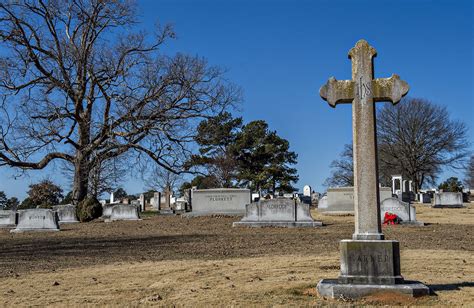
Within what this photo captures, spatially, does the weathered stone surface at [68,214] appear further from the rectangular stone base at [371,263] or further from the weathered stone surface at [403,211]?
the rectangular stone base at [371,263]

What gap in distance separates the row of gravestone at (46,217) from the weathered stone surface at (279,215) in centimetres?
711

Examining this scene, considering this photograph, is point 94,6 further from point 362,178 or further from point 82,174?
point 362,178

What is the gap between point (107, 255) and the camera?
10594 mm

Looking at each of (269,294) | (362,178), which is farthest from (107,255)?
(362,178)

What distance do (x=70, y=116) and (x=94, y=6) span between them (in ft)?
18.2

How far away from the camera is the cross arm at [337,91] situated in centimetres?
648

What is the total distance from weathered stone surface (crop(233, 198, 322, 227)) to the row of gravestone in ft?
23.3

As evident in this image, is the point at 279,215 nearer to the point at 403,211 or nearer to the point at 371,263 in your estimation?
the point at 403,211

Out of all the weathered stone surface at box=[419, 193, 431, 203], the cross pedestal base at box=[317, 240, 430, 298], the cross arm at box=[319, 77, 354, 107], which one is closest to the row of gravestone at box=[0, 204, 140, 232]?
the cross arm at box=[319, 77, 354, 107]


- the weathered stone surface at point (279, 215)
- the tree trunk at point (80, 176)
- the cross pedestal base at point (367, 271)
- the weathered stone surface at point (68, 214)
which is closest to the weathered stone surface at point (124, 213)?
the weathered stone surface at point (68, 214)

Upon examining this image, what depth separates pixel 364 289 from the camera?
5785 millimetres

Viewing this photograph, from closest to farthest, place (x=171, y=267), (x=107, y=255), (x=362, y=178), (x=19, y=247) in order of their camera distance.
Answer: (x=362, y=178) < (x=171, y=267) < (x=107, y=255) < (x=19, y=247)

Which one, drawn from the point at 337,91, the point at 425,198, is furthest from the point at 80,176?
the point at 425,198

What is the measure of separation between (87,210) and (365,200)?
19.4m
